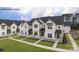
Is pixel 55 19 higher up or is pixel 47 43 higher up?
pixel 55 19

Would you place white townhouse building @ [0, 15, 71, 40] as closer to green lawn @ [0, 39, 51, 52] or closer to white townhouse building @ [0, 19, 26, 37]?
white townhouse building @ [0, 19, 26, 37]

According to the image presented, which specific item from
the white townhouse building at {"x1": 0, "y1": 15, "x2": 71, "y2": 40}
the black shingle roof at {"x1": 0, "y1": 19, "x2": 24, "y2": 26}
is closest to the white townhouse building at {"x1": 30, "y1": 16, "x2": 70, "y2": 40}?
the white townhouse building at {"x1": 0, "y1": 15, "x2": 71, "y2": 40}

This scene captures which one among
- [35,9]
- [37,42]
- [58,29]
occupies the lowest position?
[37,42]

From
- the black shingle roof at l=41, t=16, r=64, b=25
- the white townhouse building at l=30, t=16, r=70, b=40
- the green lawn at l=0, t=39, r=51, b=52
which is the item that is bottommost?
the green lawn at l=0, t=39, r=51, b=52

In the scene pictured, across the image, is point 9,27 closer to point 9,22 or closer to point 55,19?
point 9,22

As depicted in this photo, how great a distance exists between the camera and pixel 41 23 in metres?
2.55

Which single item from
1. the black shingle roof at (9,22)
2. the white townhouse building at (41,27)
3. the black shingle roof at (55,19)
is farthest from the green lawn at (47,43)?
the black shingle roof at (9,22)

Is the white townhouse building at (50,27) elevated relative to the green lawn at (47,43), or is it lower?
elevated

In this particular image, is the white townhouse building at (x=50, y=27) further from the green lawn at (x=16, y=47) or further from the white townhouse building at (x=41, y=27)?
the green lawn at (x=16, y=47)

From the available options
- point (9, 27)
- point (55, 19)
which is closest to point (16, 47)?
point (9, 27)

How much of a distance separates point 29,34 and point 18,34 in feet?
0.44

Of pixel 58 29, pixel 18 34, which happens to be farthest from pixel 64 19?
pixel 18 34

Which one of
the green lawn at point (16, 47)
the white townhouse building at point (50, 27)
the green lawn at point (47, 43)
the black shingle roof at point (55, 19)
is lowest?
the green lawn at point (16, 47)
